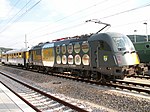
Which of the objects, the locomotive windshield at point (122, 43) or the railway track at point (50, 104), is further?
the locomotive windshield at point (122, 43)

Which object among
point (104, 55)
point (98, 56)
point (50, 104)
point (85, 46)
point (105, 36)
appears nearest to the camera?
point (50, 104)

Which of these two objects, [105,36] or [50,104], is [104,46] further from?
[50,104]

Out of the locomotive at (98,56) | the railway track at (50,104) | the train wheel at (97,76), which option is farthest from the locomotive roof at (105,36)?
the railway track at (50,104)

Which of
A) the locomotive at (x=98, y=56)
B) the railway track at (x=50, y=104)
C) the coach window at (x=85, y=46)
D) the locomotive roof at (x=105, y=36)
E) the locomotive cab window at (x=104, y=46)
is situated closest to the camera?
the railway track at (x=50, y=104)

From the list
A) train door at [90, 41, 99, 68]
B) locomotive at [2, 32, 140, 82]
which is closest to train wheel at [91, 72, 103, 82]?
locomotive at [2, 32, 140, 82]

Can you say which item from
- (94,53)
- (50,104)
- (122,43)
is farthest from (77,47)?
(50,104)

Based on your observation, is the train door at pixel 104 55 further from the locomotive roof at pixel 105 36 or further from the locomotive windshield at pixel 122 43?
the locomotive windshield at pixel 122 43

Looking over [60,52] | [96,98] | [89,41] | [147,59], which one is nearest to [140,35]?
[147,59]

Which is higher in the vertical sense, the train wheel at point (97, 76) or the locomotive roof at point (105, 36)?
the locomotive roof at point (105, 36)

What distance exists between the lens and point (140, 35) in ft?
218

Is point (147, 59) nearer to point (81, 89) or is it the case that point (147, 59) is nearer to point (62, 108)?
point (81, 89)

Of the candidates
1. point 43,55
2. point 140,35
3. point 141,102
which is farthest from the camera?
point 140,35

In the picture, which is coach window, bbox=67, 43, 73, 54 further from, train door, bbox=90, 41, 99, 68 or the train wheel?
the train wheel

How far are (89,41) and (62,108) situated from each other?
8585 mm
